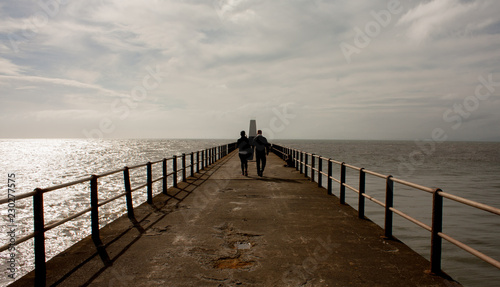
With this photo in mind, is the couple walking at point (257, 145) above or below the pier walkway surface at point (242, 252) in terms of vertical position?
above

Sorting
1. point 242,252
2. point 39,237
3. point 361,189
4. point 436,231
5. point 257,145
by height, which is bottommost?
point 242,252

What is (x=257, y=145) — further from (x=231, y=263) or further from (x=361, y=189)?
(x=231, y=263)

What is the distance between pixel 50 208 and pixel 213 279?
64.0 ft

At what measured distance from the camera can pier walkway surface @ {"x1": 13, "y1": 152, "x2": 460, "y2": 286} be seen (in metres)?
4.26

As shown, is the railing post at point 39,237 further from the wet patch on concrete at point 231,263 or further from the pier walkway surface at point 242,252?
the wet patch on concrete at point 231,263

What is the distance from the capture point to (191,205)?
29.7ft

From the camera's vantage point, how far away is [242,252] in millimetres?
5258

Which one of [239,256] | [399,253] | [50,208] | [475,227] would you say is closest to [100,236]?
[239,256]

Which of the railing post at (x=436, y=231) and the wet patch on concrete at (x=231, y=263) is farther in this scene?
the wet patch on concrete at (x=231, y=263)

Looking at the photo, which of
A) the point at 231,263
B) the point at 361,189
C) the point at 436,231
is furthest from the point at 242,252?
the point at 361,189

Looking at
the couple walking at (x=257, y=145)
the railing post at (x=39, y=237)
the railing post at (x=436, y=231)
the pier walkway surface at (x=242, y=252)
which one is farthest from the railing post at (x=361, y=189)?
the couple walking at (x=257, y=145)

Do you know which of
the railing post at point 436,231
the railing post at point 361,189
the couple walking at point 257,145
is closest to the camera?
Answer: the railing post at point 436,231

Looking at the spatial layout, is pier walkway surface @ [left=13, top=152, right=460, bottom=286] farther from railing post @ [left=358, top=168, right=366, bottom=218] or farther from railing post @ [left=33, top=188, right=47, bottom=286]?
railing post @ [left=358, top=168, right=366, bottom=218]

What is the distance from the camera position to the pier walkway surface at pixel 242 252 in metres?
4.26
